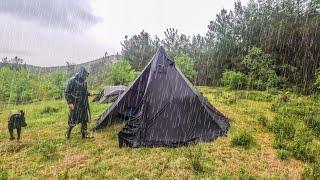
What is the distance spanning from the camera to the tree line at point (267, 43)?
28.4m

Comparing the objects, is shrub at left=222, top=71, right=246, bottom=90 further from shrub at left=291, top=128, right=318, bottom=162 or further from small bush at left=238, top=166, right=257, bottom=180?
small bush at left=238, top=166, right=257, bottom=180

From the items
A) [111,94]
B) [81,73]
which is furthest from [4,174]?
[111,94]

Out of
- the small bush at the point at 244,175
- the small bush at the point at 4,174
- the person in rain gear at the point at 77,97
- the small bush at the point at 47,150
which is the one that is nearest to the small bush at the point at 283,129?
the small bush at the point at 244,175

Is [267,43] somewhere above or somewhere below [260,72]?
above

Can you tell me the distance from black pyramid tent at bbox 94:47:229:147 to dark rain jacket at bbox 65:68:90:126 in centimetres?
134

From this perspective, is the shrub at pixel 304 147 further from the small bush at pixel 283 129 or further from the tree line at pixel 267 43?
the tree line at pixel 267 43

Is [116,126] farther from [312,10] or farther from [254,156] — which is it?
[312,10]

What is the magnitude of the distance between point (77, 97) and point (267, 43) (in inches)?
1082

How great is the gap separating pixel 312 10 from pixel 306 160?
2807 centimetres

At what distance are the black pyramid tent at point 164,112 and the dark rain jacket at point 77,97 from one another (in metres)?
1.34

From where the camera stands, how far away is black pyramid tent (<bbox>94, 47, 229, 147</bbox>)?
8805 millimetres

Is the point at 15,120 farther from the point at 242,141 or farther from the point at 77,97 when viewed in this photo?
the point at 242,141

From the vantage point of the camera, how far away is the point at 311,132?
1027 centimetres

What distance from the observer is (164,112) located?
9.16 meters
